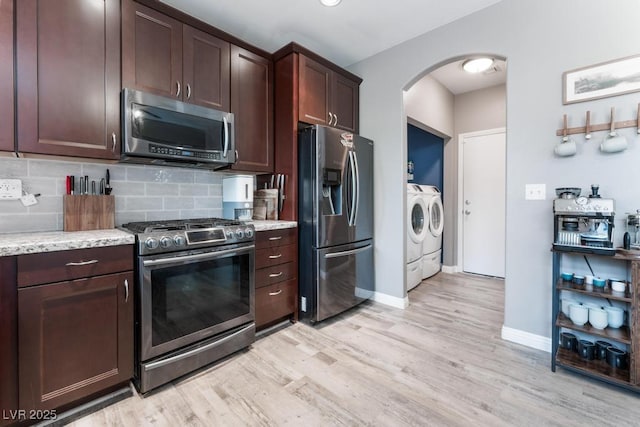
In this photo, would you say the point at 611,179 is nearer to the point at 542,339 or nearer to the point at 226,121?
the point at 542,339

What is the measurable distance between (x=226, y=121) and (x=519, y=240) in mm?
2534

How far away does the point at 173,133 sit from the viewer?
203 cm

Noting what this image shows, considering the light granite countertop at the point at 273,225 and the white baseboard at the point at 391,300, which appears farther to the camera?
the white baseboard at the point at 391,300

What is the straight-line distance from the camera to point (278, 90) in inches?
106

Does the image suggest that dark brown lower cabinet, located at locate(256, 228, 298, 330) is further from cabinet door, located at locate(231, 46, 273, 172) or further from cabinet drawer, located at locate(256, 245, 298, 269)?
cabinet door, located at locate(231, 46, 273, 172)

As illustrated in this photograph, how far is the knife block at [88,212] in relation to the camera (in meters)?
1.86

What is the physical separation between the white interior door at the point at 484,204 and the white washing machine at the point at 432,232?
45 centimetres

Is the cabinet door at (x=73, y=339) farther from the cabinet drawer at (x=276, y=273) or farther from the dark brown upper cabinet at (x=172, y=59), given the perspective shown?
the dark brown upper cabinet at (x=172, y=59)

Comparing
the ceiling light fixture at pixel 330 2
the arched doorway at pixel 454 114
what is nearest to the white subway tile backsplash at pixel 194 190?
the ceiling light fixture at pixel 330 2

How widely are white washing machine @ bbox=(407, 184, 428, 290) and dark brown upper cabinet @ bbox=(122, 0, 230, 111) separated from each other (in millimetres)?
2412

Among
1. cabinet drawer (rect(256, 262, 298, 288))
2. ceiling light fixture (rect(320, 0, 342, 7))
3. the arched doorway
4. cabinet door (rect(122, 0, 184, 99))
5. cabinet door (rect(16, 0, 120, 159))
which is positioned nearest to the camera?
cabinet door (rect(16, 0, 120, 159))

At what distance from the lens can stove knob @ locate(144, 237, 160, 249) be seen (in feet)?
5.23

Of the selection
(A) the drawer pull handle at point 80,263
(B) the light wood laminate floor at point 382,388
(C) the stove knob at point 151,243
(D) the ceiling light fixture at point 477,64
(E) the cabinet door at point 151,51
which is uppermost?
(D) the ceiling light fixture at point 477,64

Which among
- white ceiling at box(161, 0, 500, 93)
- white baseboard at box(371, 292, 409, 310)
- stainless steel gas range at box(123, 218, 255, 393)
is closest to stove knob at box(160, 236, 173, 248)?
stainless steel gas range at box(123, 218, 255, 393)
